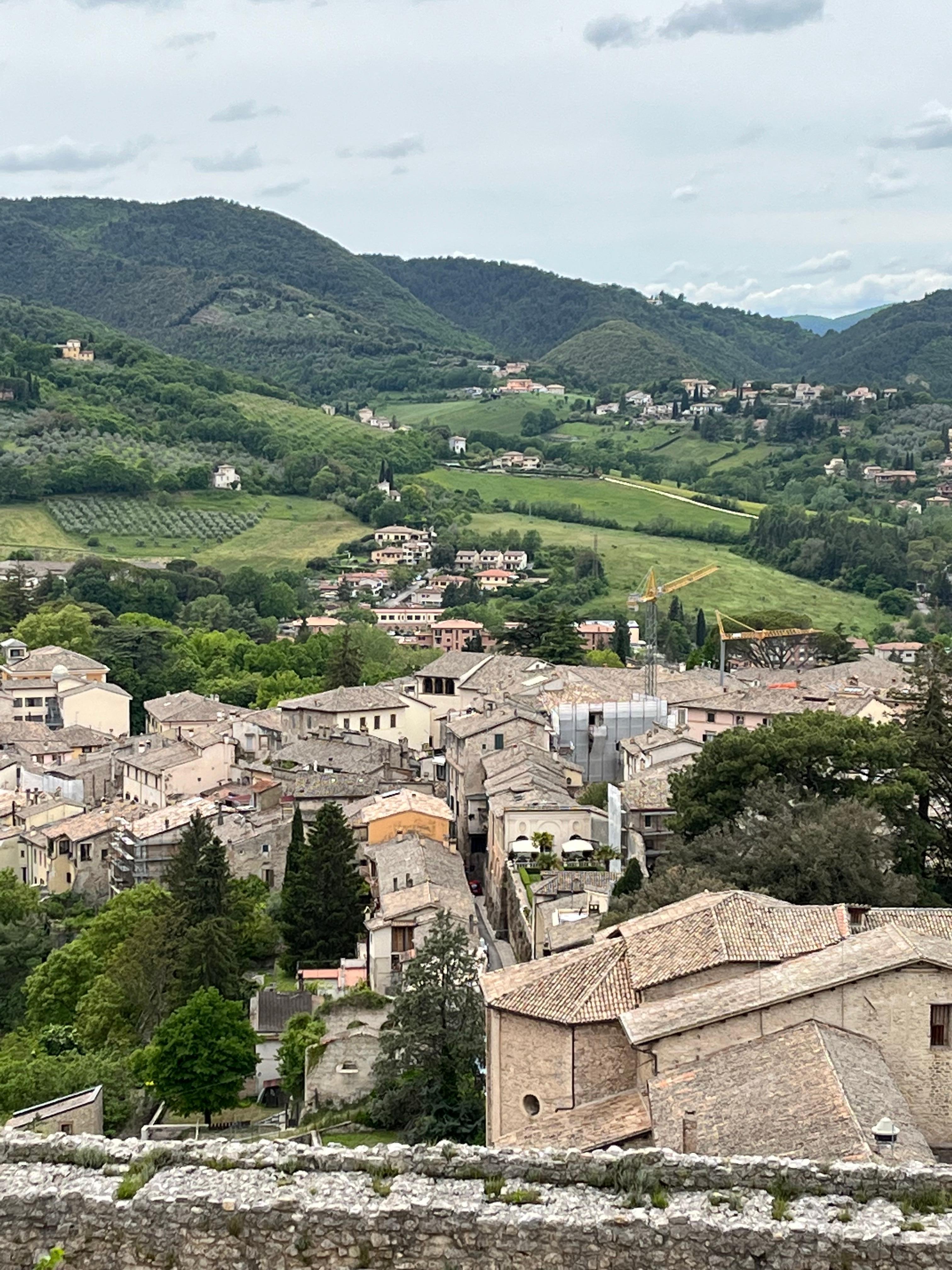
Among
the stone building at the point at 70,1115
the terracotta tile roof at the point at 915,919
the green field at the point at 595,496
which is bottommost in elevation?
the stone building at the point at 70,1115

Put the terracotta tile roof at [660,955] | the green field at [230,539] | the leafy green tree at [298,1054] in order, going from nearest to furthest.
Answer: the terracotta tile roof at [660,955]
the leafy green tree at [298,1054]
the green field at [230,539]

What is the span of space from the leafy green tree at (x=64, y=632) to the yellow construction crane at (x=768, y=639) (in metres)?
33.7

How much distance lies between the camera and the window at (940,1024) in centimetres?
1698

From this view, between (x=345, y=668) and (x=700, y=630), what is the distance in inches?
1298

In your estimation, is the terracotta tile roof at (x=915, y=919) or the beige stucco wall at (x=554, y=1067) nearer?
the beige stucco wall at (x=554, y=1067)

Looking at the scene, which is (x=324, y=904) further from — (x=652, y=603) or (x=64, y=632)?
(x=652, y=603)

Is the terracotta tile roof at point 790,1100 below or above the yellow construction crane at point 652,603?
above

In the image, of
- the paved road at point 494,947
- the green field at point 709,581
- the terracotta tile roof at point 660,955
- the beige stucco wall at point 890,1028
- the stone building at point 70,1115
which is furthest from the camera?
the green field at point 709,581

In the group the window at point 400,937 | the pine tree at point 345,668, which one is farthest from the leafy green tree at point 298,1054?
the pine tree at point 345,668

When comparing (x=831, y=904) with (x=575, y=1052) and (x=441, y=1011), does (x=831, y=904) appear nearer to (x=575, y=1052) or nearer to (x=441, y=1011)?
(x=441, y=1011)

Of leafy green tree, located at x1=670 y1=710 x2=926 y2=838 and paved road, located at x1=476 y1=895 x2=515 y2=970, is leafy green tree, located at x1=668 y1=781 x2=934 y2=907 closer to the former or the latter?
leafy green tree, located at x1=670 y1=710 x2=926 y2=838

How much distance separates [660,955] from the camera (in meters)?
20.0

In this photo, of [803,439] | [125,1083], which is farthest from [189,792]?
[803,439]

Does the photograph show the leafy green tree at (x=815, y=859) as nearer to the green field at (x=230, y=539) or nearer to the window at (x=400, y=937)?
the window at (x=400, y=937)
